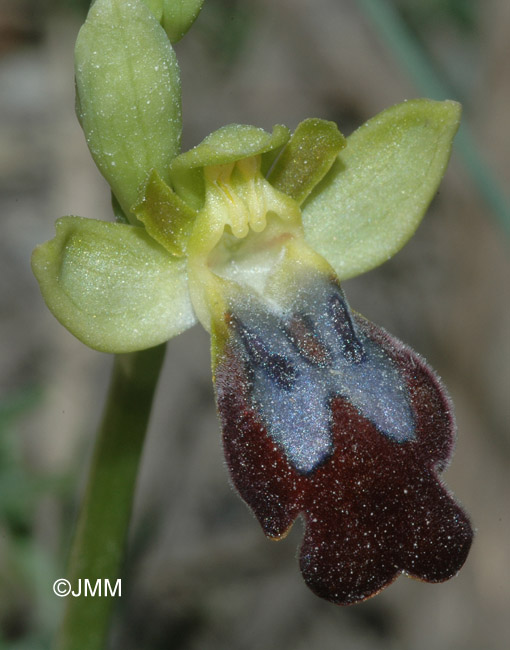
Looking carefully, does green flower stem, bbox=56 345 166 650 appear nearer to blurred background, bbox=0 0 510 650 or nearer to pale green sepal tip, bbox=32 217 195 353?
pale green sepal tip, bbox=32 217 195 353

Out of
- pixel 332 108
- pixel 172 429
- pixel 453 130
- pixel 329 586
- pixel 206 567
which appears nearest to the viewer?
pixel 329 586

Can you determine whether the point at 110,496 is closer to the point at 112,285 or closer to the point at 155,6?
the point at 112,285

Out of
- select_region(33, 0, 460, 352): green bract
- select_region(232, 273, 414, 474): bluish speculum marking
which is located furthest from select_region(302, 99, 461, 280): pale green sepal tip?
select_region(232, 273, 414, 474): bluish speculum marking

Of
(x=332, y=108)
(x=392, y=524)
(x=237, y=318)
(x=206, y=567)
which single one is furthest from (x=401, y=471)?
(x=332, y=108)

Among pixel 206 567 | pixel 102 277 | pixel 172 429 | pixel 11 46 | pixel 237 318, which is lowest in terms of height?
pixel 206 567

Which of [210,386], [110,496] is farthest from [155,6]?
[210,386]

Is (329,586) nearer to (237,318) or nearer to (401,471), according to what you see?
(401,471)

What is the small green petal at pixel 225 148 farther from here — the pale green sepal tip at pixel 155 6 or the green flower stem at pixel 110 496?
the green flower stem at pixel 110 496
